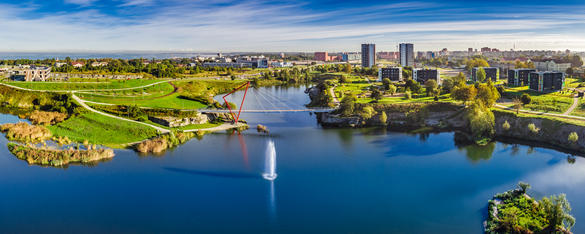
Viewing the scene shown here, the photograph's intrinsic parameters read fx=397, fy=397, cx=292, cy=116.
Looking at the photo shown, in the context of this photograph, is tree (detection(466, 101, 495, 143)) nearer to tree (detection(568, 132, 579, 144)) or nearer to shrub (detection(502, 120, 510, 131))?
shrub (detection(502, 120, 510, 131))

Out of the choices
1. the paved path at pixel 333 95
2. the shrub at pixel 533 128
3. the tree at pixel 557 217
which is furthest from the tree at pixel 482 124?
the paved path at pixel 333 95

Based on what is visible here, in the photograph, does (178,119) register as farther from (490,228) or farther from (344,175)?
(490,228)

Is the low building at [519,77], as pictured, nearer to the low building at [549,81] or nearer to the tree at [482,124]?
the low building at [549,81]

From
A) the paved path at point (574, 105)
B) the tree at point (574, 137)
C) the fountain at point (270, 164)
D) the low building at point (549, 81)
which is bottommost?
the fountain at point (270, 164)

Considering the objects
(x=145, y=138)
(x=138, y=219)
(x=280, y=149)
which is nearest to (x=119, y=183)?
(x=138, y=219)

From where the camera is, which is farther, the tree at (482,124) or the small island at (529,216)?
the tree at (482,124)

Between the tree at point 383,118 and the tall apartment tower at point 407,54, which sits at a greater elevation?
the tall apartment tower at point 407,54

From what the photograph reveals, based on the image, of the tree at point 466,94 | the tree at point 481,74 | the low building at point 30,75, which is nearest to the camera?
the tree at point 466,94

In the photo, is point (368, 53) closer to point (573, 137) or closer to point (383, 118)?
point (383, 118)

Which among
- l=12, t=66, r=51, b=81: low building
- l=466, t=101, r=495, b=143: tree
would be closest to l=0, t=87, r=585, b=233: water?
l=466, t=101, r=495, b=143: tree
